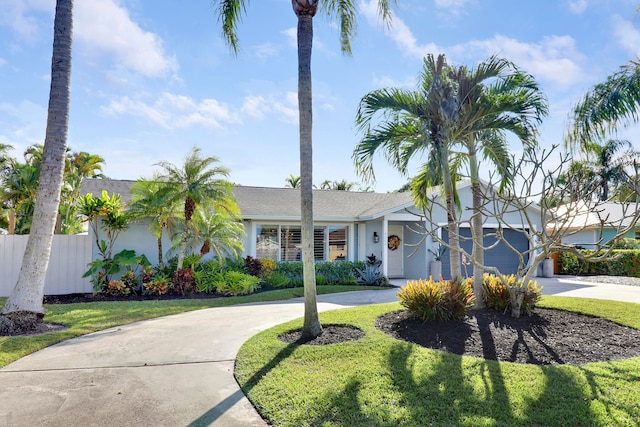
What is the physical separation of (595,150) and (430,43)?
5.38m

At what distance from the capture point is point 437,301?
7.23 metres

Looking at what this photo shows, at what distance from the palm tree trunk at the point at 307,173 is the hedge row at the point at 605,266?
16313 mm

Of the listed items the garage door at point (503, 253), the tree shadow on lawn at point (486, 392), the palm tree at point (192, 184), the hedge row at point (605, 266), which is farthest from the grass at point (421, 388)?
the hedge row at point (605, 266)

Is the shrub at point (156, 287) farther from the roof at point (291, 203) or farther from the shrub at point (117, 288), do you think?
the roof at point (291, 203)

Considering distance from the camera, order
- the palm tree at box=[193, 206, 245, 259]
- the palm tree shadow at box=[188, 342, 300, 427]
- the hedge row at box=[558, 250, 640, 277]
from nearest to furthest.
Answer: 1. the palm tree shadow at box=[188, 342, 300, 427]
2. the palm tree at box=[193, 206, 245, 259]
3. the hedge row at box=[558, 250, 640, 277]

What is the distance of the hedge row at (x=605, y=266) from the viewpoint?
17.7m

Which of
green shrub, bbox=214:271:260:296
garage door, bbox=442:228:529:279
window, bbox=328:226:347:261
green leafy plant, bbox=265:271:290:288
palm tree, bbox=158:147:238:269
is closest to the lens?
palm tree, bbox=158:147:238:269

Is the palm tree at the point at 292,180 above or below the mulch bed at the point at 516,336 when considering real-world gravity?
above

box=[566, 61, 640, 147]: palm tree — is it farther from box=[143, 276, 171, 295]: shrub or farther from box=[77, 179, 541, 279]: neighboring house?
box=[143, 276, 171, 295]: shrub

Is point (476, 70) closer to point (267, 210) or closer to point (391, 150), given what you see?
point (391, 150)

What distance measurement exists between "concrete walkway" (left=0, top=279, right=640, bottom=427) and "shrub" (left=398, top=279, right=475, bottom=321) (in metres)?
2.87

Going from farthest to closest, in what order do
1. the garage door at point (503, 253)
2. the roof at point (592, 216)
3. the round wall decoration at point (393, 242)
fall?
the garage door at point (503, 253) → the round wall decoration at point (393, 242) → the roof at point (592, 216)

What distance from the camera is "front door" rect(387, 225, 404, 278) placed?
17.5 metres

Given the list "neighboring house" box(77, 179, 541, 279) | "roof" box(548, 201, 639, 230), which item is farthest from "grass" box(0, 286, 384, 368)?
"roof" box(548, 201, 639, 230)
